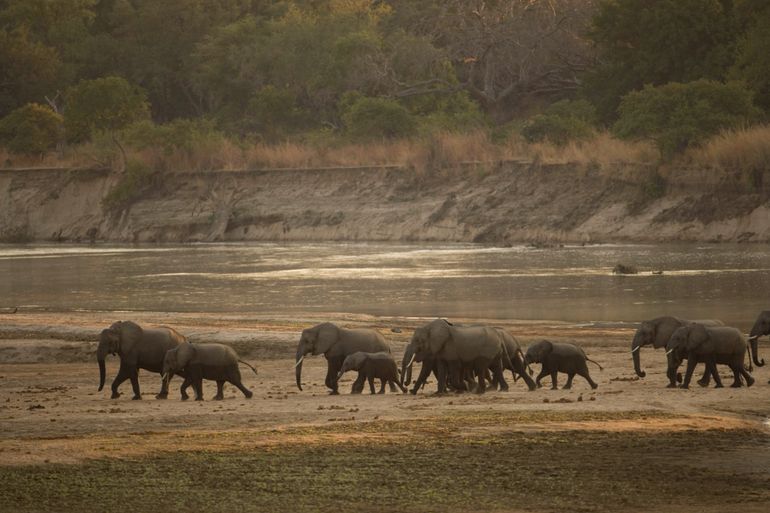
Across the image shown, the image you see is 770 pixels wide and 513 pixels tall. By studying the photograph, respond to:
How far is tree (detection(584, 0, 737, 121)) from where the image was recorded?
6988 cm

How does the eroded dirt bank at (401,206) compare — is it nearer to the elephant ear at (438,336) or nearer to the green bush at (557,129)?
the green bush at (557,129)

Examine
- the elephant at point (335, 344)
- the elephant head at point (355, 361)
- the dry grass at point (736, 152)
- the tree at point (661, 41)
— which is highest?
the tree at point (661, 41)

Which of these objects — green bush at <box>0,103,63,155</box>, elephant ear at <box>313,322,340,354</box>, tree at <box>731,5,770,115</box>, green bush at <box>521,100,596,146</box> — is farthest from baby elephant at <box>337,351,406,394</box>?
green bush at <box>0,103,63,155</box>

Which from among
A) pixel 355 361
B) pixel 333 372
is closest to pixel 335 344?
pixel 333 372

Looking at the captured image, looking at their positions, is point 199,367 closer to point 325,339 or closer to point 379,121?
point 325,339

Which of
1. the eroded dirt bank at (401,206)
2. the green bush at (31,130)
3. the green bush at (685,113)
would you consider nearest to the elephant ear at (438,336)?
the eroded dirt bank at (401,206)

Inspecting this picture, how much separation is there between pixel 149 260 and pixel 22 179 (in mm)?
26894

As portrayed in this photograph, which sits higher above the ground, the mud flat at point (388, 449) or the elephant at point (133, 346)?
the elephant at point (133, 346)

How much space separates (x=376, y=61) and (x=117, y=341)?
217 feet

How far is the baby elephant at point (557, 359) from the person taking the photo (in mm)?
19562

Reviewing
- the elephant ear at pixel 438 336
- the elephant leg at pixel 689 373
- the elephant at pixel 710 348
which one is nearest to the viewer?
the elephant leg at pixel 689 373

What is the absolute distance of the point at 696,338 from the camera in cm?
1920

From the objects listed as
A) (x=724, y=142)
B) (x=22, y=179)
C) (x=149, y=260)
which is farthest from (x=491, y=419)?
(x=22, y=179)

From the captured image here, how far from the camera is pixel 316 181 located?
70250 millimetres
